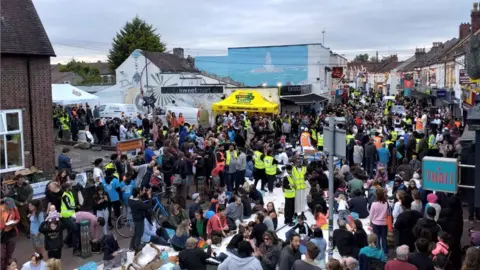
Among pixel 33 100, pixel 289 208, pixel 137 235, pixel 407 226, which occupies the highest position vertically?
pixel 33 100

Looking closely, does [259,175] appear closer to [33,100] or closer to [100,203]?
[100,203]

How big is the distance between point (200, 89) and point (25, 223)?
2104cm

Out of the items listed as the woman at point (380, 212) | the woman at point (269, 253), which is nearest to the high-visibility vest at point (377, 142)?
the woman at point (380, 212)

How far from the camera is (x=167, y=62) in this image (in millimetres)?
42688

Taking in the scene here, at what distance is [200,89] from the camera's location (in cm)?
3234

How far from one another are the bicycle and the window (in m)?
5.24

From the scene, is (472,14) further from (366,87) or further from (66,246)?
(366,87)

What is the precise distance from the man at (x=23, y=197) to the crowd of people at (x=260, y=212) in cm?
2

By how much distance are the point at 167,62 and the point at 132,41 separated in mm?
23957

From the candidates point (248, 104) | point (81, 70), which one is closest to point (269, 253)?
point (248, 104)

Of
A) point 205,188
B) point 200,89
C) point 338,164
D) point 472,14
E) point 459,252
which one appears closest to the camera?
point 459,252

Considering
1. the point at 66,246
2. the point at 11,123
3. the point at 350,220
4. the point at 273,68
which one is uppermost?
the point at 273,68

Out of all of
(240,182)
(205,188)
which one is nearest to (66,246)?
(205,188)

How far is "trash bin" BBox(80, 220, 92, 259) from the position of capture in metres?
10.8
